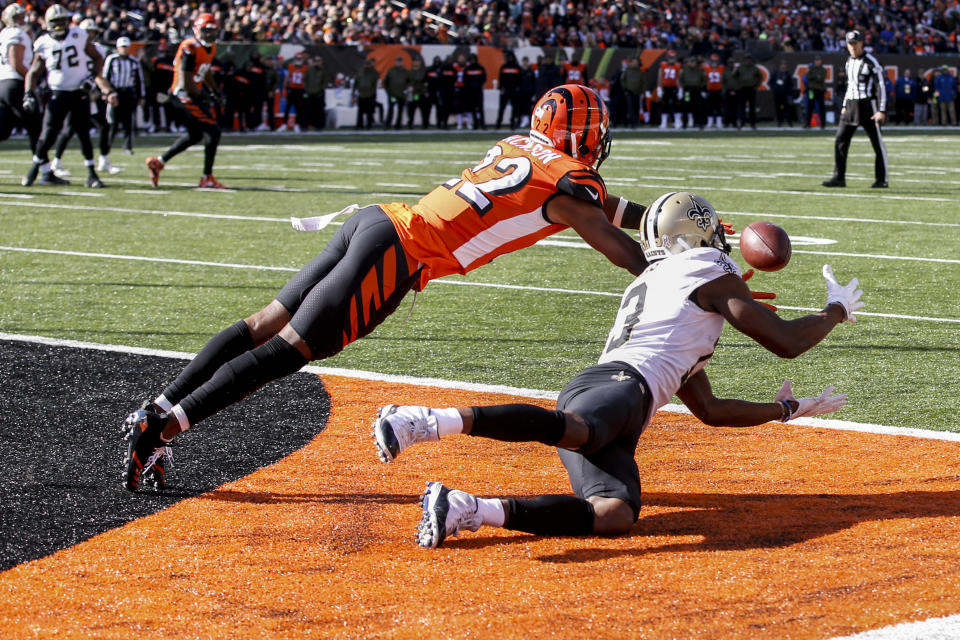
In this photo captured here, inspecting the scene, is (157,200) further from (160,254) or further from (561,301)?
(561,301)

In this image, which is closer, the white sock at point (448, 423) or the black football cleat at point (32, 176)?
the white sock at point (448, 423)

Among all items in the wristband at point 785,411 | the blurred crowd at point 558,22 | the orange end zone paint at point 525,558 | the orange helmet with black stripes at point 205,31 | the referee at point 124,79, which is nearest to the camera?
the orange end zone paint at point 525,558

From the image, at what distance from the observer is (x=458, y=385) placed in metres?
6.32

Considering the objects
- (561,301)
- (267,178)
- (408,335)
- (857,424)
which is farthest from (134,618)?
A: (267,178)

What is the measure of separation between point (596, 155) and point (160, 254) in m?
6.32

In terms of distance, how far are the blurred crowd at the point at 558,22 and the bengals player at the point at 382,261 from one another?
2441 cm

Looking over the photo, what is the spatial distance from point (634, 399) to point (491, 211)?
949mm

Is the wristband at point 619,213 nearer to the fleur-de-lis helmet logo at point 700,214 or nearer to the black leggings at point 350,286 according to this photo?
the fleur-de-lis helmet logo at point 700,214

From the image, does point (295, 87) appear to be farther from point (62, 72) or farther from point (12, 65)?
point (62, 72)

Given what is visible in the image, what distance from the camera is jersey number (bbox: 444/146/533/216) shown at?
4.80 m

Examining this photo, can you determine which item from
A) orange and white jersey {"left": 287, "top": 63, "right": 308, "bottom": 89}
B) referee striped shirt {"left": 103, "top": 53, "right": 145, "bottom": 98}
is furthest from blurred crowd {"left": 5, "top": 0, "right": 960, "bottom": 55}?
referee striped shirt {"left": 103, "top": 53, "right": 145, "bottom": 98}

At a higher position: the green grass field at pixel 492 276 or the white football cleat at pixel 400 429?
the white football cleat at pixel 400 429

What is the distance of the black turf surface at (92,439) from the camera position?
439cm

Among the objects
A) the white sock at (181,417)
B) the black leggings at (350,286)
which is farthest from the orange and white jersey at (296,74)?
the white sock at (181,417)
